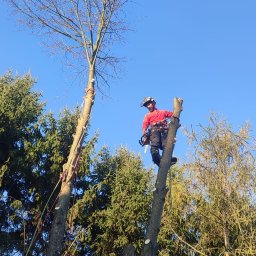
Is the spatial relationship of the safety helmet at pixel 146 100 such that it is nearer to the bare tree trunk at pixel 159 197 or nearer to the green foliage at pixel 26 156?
the bare tree trunk at pixel 159 197

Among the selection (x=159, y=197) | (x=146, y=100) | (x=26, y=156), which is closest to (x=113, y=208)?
(x=26, y=156)

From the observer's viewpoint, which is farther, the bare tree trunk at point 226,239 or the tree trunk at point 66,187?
the bare tree trunk at point 226,239

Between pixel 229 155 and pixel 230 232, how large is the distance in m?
2.07

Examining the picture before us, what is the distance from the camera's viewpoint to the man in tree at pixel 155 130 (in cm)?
652

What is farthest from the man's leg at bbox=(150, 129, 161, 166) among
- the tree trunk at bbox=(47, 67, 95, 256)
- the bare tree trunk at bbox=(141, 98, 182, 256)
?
the bare tree trunk at bbox=(141, 98, 182, 256)

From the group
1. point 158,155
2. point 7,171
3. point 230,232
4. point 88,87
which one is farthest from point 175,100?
point 7,171

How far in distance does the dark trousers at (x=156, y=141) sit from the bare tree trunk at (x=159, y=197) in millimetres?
1518

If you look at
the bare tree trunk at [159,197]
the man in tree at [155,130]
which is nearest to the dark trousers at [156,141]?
the man in tree at [155,130]

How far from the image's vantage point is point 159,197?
14.5 feet

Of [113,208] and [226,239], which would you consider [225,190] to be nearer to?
[226,239]

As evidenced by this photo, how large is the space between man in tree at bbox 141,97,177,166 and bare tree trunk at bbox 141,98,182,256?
5.10 feet

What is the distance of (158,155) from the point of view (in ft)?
21.6

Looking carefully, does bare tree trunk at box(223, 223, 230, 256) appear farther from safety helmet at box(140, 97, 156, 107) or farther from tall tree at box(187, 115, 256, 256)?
safety helmet at box(140, 97, 156, 107)

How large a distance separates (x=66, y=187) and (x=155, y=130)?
181 centimetres
